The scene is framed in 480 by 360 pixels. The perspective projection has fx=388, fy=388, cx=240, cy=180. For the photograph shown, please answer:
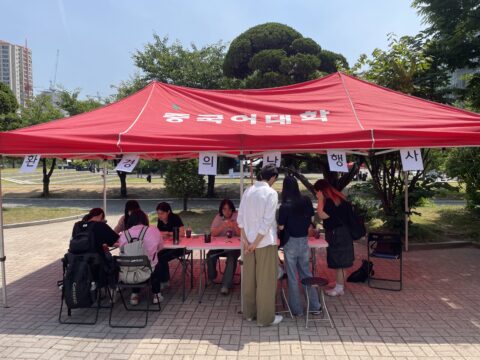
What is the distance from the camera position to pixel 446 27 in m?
9.71

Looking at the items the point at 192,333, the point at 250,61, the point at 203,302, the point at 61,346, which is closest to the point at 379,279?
the point at 203,302

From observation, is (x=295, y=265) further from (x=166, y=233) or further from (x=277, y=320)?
(x=166, y=233)

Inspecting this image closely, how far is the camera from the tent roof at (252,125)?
4789 mm

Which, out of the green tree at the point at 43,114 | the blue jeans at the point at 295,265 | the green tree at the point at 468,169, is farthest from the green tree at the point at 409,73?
the green tree at the point at 43,114

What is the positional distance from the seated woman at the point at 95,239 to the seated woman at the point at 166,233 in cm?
79

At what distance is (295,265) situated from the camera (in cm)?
489

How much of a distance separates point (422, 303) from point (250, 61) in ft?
45.2

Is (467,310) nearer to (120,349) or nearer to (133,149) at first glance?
(120,349)

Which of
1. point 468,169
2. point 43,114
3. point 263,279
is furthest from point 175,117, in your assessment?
point 43,114

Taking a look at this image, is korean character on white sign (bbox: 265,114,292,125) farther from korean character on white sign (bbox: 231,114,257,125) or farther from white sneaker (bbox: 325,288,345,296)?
white sneaker (bbox: 325,288,345,296)

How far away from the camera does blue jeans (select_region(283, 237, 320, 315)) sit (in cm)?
482

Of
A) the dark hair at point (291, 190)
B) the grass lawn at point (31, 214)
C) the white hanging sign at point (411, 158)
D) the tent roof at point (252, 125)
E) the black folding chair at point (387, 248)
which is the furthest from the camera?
the grass lawn at point (31, 214)

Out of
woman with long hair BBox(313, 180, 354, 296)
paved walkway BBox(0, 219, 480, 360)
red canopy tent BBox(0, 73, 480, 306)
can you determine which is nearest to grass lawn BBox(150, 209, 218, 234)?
paved walkway BBox(0, 219, 480, 360)

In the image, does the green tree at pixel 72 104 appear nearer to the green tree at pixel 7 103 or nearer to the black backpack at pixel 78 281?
the green tree at pixel 7 103
